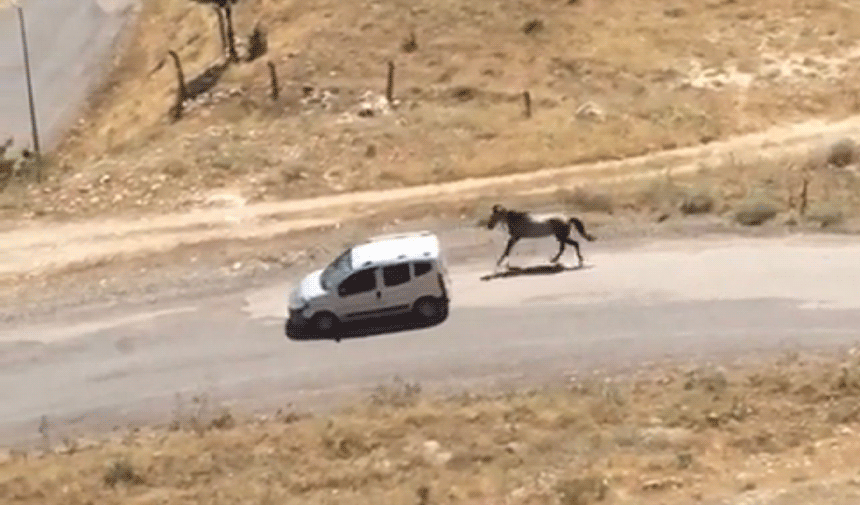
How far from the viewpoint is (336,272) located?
1059 inches

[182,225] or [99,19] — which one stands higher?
[99,19]

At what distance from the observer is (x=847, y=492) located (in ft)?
62.1

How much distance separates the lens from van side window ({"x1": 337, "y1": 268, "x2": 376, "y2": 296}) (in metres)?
26.4

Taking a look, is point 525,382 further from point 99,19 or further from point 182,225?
point 99,19

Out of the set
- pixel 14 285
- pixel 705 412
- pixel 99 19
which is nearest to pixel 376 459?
pixel 705 412

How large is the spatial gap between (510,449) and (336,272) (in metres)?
6.22

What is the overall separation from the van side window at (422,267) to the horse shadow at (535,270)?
2.03 meters

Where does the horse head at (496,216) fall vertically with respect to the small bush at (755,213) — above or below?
above

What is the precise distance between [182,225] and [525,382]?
43.0ft

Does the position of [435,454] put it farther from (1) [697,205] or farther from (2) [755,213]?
(1) [697,205]

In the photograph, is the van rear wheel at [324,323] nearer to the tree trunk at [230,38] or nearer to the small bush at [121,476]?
the small bush at [121,476]

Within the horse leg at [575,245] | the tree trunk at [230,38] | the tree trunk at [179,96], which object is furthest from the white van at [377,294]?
the tree trunk at [230,38]

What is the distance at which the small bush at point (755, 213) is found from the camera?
29.9 meters

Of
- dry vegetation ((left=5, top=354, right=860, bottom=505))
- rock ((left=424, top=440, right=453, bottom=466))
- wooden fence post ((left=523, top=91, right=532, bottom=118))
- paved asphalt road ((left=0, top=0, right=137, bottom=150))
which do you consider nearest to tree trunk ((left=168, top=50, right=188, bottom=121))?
paved asphalt road ((left=0, top=0, right=137, bottom=150))
